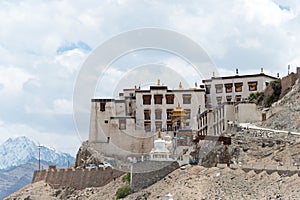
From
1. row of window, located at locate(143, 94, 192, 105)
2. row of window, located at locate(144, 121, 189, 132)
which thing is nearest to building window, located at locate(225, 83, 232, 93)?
row of window, located at locate(143, 94, 192, 105)

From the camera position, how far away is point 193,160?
47.8 m

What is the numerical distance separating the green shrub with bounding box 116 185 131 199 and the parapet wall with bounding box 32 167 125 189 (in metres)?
4.91

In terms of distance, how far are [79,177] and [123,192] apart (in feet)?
32.8

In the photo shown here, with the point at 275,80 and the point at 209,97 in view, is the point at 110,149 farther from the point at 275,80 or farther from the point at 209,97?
the point at 275,80

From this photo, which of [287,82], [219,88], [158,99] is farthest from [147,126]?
[287,82]

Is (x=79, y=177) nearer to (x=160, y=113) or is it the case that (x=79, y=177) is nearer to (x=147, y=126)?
(x=147, y=126)

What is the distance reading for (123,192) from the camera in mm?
48531

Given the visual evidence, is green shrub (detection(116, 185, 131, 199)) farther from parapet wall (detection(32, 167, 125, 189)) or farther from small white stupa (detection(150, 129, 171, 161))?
parapet wall (detection(32, 167, 125, 189))

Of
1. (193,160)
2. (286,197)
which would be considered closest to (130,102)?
(193,160)

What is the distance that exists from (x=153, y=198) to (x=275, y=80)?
2583cm

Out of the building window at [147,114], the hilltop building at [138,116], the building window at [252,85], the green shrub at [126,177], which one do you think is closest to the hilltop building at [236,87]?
the building window at [252,85]

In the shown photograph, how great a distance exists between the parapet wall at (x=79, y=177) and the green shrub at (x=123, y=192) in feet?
16.1

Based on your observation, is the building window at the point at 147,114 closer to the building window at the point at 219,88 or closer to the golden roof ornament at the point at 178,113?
the golden roof ornament at the point at 178,113

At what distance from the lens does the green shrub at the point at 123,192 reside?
4825cm
